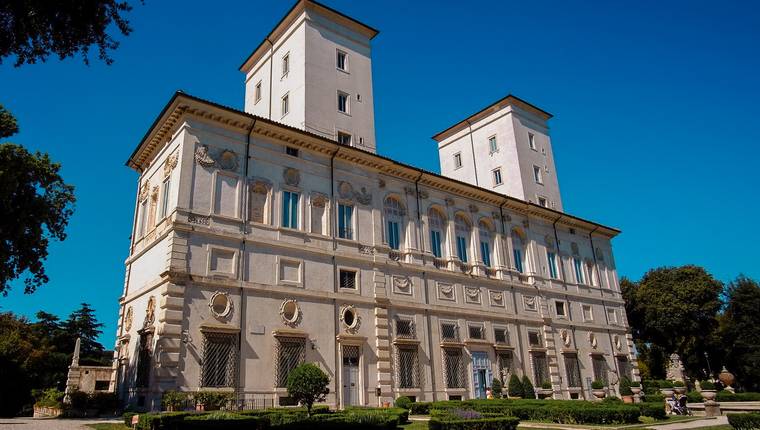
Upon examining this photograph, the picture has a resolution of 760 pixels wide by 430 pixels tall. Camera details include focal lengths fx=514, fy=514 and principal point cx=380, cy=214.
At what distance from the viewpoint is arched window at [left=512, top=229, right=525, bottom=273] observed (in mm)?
34469

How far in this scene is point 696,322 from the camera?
163 ft

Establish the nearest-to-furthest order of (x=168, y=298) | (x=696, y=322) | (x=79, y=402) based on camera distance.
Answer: (x=168, y=298), (x=79, y=402), (x=696, y=322)

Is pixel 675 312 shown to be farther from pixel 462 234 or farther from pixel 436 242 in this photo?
pixel 436 242

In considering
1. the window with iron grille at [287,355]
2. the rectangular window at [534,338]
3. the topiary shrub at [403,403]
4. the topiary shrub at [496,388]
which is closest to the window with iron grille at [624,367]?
the rectangular window at [534,338]

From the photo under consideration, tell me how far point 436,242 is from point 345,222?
6.66 metres

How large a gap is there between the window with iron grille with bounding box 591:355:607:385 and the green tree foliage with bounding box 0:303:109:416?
34.2m

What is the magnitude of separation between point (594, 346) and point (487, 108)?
66.1ft

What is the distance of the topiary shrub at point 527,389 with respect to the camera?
28.0m

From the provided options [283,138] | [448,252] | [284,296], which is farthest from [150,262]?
[448,252]

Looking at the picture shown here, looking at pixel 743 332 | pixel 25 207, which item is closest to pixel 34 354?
pixel 25 207

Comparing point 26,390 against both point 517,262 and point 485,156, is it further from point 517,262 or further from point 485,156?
point 485,156

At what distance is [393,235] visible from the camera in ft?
92.4

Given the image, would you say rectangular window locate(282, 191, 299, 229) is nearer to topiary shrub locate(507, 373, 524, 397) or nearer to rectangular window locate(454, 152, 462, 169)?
topiary shrub locate(507, 373, 524, 397)

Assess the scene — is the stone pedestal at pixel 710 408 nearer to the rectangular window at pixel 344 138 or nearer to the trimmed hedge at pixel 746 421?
the trimmed hedge at pixel 746 421
